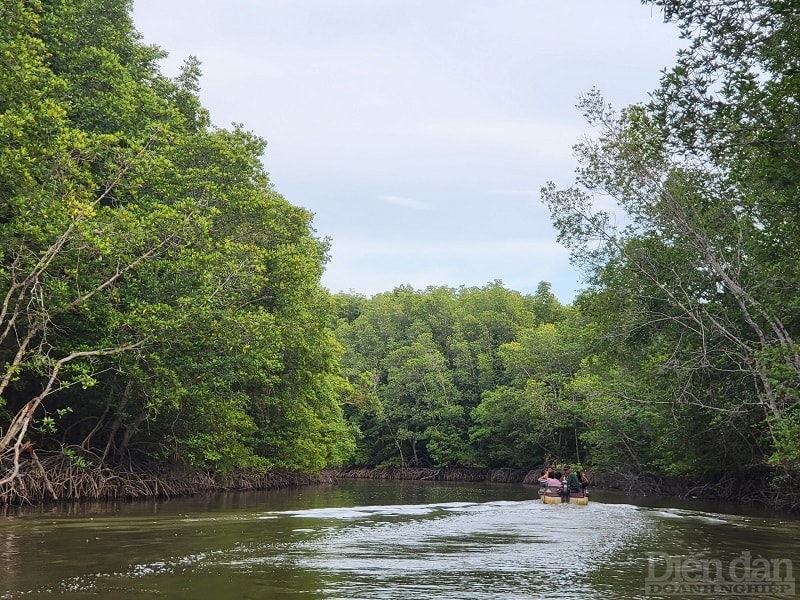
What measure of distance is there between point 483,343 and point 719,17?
176 feet

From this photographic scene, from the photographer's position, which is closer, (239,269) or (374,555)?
(374,555)

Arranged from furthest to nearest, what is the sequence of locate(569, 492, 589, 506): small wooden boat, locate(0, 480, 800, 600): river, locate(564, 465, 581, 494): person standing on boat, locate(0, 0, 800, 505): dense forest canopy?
locate(564, 465, 581, 494): person standing on boat → locate(569, 492, 589, 506): small wooden boat → locate(0, 0, 800, 505): dense forest canopy → locate(0, 480, 800, 600): river

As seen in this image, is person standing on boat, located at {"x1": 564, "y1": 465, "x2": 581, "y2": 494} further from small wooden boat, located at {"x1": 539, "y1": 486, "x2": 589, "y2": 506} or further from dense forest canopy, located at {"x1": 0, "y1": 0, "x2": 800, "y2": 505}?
dense forest canopy, located at {"x1": 0, "y1": 0, "x2": 800, "y2": 505}

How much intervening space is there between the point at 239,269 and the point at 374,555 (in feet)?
35.7

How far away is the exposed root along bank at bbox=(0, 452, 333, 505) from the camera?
709 inches

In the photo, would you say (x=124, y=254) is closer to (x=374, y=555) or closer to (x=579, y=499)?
(x=374, y=555)

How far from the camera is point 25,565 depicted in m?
9.82

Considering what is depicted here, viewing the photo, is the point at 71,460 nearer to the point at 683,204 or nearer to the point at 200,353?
the point at 200,353

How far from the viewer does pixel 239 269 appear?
2111cm

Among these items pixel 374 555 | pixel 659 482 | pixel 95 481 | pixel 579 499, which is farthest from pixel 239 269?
pixel 659 482

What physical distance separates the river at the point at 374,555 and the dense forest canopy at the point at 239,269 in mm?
3044

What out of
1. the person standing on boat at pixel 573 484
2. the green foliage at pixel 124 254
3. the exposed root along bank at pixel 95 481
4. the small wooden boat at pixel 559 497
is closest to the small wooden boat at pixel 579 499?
the small wooden boat at pixel 559 497

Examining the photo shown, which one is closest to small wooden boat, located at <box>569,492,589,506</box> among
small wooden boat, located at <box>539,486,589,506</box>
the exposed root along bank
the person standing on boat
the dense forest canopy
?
small wooden boat, located at <box>539,486,589,506</box>

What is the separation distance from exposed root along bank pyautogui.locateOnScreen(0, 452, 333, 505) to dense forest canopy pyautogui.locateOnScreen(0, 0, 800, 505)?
27 cm
